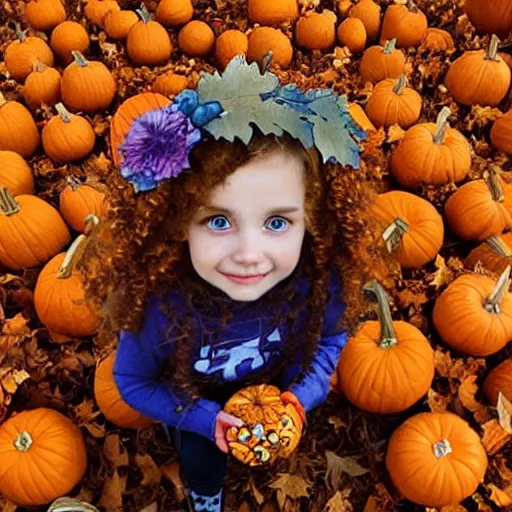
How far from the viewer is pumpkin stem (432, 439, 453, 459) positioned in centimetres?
213

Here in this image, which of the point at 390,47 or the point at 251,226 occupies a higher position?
the point at 251,226

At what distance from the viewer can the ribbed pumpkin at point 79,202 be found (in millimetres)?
2877

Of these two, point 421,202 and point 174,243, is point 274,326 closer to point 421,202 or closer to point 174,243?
point 174,243

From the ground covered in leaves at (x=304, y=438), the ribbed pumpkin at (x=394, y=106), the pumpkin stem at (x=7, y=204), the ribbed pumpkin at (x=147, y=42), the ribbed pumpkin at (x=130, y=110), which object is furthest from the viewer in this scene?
the ribbed pumpkin at (x=147, y=42)

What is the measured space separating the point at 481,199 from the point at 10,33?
3247mm

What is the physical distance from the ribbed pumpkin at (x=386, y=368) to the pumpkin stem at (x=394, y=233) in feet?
1.16

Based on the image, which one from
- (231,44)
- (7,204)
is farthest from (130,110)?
(231,44)

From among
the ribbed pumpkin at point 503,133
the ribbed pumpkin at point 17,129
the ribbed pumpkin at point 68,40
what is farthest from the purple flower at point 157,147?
the ribbed pumpkin at point 68,40

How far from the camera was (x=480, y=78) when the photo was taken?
11.7ft

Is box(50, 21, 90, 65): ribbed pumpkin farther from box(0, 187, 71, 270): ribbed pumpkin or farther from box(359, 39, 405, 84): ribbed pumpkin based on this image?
box(359, 39, 405, 84): ribbed pumpkin

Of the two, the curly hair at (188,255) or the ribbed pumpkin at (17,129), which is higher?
the curly hair at (188,255)

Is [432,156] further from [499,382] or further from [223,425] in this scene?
[223,425]

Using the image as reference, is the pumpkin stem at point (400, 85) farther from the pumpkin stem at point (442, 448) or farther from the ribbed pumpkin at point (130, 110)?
the pumpkin stem at point (442, 448)

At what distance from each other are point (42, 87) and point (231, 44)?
115 centimetres
